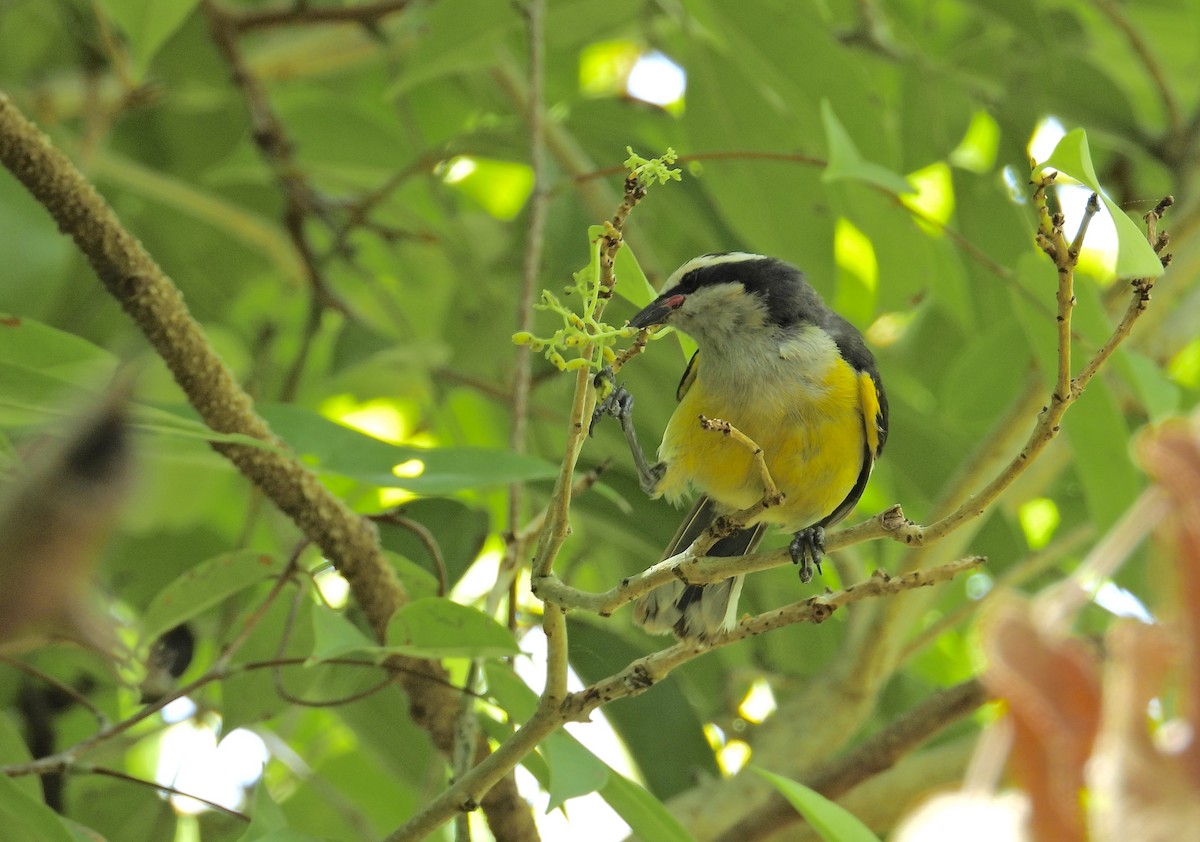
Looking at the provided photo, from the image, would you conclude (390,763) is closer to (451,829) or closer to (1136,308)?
(451,829)

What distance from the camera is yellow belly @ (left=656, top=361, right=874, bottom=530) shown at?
2285mm

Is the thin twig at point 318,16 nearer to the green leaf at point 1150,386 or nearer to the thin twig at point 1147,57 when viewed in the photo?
the thin twig at point 1147,57

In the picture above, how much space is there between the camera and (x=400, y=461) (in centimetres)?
182

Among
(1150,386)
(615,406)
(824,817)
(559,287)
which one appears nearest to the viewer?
(824,817)

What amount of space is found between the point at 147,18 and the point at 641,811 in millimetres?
1439

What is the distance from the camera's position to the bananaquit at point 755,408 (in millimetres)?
2283

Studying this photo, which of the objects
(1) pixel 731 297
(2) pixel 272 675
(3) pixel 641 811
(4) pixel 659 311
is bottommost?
(3) pixel 641 811

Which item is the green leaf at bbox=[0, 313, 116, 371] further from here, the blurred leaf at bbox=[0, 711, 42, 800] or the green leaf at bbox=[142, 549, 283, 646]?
the blurred leaf at bbox=[0, 711, 42, 800]

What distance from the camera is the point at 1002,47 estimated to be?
2.97m

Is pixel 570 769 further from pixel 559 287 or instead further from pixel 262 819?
pixel 559 287

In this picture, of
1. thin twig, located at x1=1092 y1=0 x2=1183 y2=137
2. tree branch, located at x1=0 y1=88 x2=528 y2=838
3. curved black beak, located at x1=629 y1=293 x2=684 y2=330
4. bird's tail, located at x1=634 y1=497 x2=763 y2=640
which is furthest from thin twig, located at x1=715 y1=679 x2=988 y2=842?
thin twig, located at x1=1092 y1=0 x2=1183 y2=137

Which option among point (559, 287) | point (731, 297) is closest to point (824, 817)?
point (731, 297)

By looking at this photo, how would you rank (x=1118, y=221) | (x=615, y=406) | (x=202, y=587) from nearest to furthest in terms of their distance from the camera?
(x=1118, y=221) < (x=202, y=587) < (x=615, y=406)

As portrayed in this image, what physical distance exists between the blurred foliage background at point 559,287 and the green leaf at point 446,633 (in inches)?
8.6
